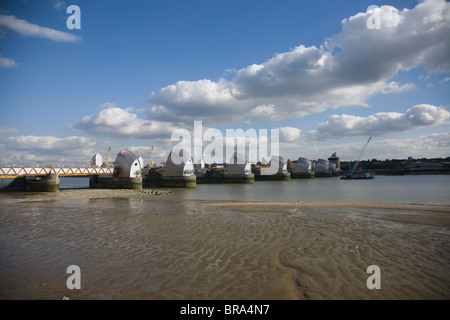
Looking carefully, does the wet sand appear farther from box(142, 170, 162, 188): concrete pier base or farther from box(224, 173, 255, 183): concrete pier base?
box(224, 173, 255, 183): concrete pier base

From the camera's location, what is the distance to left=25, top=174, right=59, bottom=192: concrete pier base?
37469 mm

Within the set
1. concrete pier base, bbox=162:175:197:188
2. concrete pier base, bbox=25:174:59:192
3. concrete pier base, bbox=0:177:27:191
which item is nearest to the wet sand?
concrete pier base, bbox=25:174:59:192

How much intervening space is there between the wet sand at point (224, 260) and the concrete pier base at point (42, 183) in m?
29.5

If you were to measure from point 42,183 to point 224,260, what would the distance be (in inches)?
1585

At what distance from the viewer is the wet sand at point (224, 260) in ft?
16.1

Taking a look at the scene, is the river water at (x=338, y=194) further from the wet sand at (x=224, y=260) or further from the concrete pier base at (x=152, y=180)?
the concrete pier base at (x=152, y=180)

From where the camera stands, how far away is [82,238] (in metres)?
9.20

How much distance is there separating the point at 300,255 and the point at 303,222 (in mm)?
5665

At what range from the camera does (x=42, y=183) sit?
3753 centimetres

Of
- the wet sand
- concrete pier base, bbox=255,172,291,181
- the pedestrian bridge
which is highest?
the pedestrian bridge

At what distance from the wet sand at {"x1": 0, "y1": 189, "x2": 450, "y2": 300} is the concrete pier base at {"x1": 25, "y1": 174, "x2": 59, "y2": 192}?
2954 centimetres

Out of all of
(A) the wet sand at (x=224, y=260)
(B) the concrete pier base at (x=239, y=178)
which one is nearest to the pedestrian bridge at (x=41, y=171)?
(A) the wet sand at (x=224, y=260)

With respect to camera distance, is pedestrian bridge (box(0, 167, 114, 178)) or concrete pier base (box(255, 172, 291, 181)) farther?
concrete pier base (box(255, 172, 291, 181))
